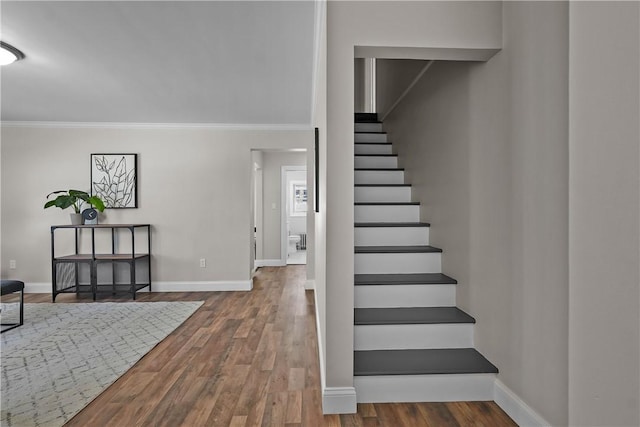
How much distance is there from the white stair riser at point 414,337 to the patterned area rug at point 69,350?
1668mm

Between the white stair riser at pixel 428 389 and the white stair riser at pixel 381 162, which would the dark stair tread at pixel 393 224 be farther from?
the white stair riser at pixel 428 389

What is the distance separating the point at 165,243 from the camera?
5.11 metres

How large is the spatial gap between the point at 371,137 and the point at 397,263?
218cm

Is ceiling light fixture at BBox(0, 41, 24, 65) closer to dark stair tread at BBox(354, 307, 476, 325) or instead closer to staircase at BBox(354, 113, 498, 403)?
staircase at BBox(354, 113, 498, 403)

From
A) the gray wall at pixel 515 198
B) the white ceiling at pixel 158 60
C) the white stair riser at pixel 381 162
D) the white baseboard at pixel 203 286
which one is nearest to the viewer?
the gray wall at pixel 515 198

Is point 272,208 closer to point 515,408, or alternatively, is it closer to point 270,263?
point 270,263

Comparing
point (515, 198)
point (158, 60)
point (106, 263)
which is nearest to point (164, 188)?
point (106, 263)

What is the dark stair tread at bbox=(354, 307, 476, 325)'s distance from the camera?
7.41 ft

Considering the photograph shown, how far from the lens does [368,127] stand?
4.79m

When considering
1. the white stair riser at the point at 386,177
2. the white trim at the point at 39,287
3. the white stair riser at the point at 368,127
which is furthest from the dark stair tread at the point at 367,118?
the white trim at the point at 39,287

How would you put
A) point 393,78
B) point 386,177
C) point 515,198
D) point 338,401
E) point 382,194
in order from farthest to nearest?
1. point 393,78
2. point 386,177
3. point 382,194
4. point 338,401
5. point 515,198

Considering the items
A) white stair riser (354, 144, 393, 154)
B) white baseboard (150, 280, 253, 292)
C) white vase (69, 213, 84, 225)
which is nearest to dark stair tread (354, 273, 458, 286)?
white stair riser (354, 144, 393, 154)

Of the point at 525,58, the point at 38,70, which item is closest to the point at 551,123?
the point at 525,58

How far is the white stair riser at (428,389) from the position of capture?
2051 mm
